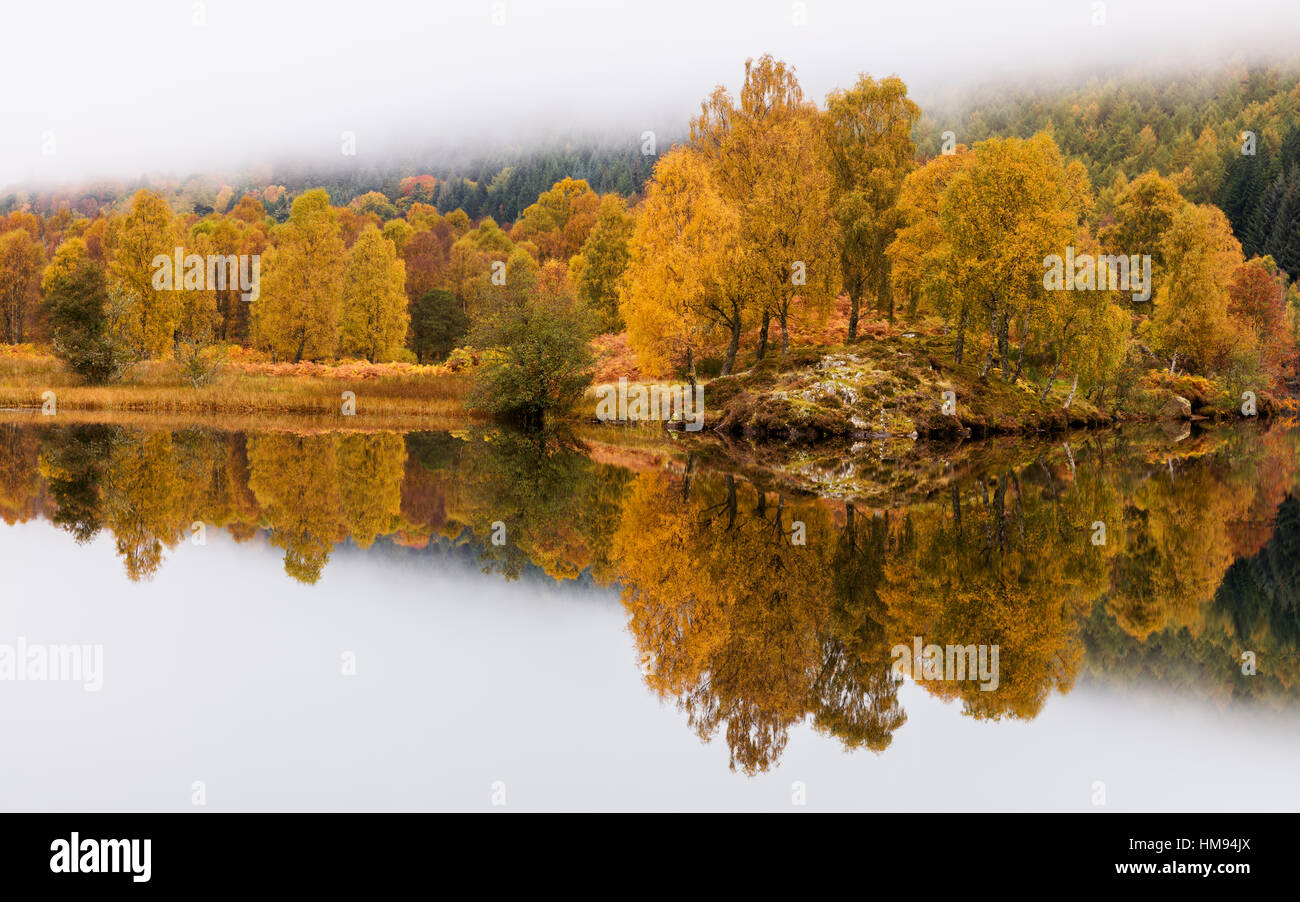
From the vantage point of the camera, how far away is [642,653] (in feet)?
24.3

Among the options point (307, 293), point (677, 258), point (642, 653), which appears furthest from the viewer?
point (307, 293)

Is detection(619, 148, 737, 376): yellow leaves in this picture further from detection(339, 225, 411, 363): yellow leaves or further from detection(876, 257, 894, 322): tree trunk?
detection(339, 225, 411, 363): yellow leaves

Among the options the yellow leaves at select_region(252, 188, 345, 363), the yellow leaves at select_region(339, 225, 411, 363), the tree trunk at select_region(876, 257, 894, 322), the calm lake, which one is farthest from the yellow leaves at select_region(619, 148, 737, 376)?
the yellow leaves at select_region(339, 225, 411, 363)

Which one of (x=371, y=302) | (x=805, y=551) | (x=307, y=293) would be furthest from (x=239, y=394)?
(x=805, y=551)

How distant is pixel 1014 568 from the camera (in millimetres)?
10742

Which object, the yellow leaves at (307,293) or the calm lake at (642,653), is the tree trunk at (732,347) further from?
the yellow leaves at (307,293)

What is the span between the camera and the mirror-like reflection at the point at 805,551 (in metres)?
6.88

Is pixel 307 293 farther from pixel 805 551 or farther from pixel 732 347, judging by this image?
pixel 805 551

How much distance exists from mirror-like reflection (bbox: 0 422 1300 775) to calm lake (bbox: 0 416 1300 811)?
0.05 meters

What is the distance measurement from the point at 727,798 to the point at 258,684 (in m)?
3.49

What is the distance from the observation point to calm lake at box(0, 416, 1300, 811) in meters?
5.20

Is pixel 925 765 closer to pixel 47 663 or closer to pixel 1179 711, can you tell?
pixel 1179 711

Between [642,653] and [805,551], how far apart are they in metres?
4.39
